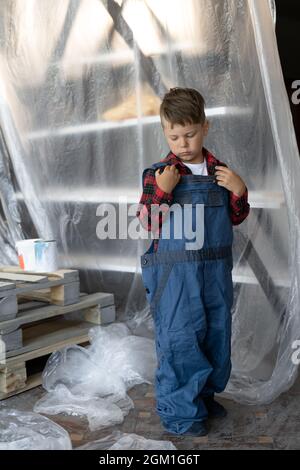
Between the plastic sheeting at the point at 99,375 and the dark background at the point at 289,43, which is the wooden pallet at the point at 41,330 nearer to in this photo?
the plastic sheeting at the point at 99,375

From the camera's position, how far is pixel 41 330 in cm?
256

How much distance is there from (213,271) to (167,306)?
0.18 meters

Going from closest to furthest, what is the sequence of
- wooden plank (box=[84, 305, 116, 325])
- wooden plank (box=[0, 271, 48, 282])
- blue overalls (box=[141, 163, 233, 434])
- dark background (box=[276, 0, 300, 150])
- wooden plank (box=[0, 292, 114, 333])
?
blue overalls (box=[141, 163, 233, 434]) < wooden plank (box=[0, 292, 114, 333]) < wooden plank (box=[0, 271, 48, 282]) < wooden plank (box=[84, 305, 116, 325]) < dark background (box=[276, 0, 300, 150])

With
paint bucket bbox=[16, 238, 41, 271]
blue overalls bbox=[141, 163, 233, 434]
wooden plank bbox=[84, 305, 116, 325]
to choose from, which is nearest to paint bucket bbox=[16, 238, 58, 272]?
paint bucket bbox=[16, 238, 41, 271]

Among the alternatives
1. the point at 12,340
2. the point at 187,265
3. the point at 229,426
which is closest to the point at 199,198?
the point at 187,265

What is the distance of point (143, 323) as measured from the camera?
2777 mm

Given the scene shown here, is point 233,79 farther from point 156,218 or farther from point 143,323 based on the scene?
point 143,323

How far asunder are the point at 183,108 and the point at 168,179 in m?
0.21

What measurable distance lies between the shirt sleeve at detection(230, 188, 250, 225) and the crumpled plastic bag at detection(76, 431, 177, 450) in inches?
28.3

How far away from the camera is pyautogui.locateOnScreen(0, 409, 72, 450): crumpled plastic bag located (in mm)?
1646

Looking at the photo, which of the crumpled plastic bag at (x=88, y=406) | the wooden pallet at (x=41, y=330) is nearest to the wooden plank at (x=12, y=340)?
the wooden pallet at (x=41, y=330)

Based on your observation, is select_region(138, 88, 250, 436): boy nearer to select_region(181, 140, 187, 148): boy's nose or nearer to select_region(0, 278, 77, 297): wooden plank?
select_region(181, 140, 187, 148): boy's nose

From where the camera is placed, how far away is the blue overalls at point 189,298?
1.75 m

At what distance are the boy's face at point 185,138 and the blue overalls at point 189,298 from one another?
73 mm
